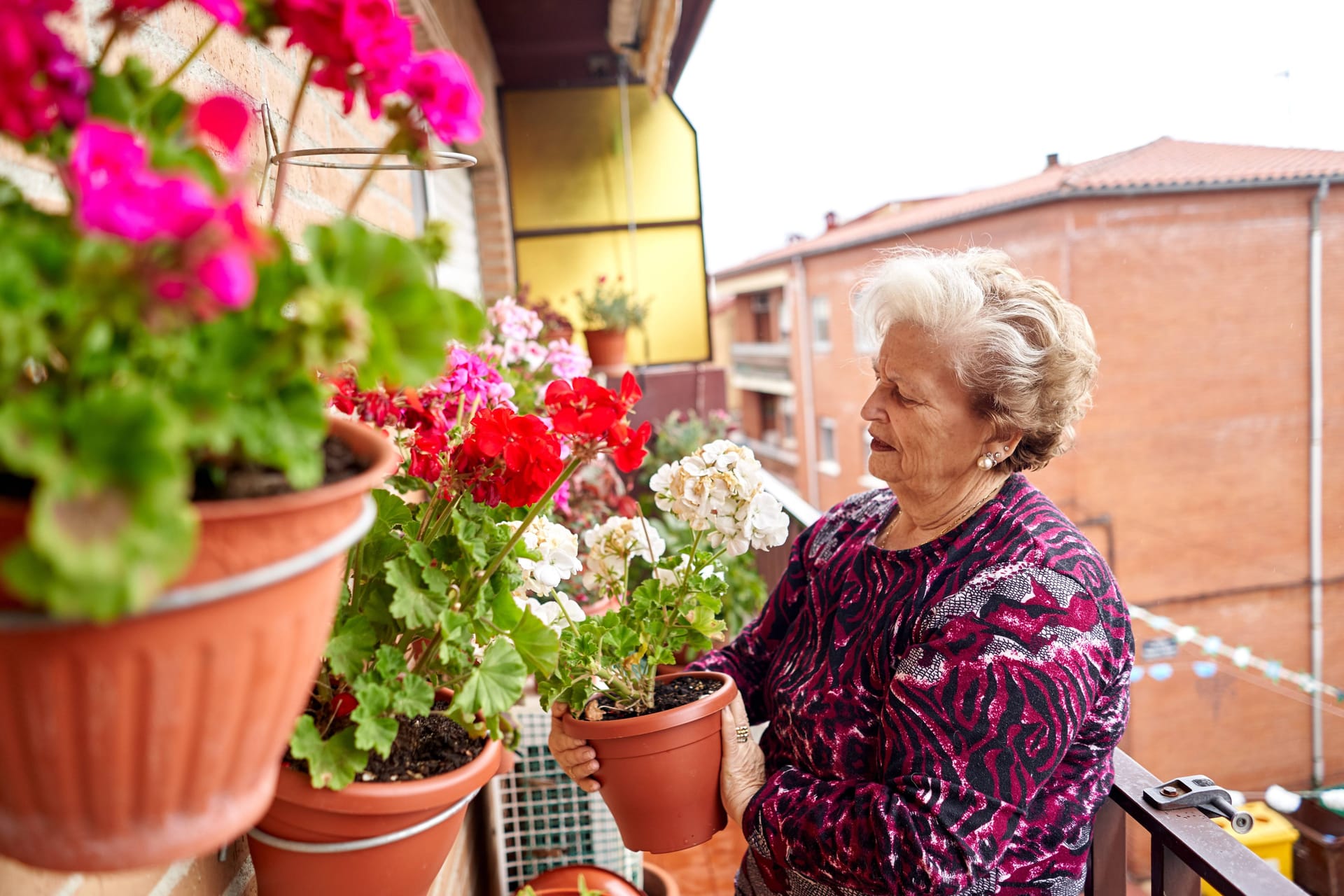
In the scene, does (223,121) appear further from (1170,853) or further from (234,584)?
(1170,853)

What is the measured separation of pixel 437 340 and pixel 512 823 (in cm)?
196

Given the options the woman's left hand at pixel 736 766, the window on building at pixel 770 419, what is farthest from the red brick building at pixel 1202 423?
the woman's left hand at pixel 736 766

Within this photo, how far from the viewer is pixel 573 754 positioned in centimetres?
126

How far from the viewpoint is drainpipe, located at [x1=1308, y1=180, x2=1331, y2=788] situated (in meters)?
10.9

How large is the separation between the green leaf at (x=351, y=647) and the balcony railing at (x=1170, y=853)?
3.11 feet

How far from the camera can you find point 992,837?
3.76 ft

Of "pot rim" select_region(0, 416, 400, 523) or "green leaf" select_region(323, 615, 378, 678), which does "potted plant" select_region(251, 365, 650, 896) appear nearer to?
"green leaf" select_region(323, 615, 378, 678)

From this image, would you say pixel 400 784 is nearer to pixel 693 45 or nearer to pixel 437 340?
pixel 437 340

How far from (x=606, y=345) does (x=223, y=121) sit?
4326 mm

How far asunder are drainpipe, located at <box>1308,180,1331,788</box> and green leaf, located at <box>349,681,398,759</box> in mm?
12197

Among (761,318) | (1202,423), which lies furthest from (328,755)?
(761,318)

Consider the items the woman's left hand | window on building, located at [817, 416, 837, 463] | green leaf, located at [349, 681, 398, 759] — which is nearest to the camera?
green leaf, located at [349, 681, 398, 759]

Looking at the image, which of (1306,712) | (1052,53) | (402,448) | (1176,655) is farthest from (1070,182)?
(402,448)

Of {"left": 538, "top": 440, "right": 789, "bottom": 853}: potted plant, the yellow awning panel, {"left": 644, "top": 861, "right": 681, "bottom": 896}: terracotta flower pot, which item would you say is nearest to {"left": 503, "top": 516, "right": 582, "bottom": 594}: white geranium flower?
{"left": 538, "top": 440, "right": 789, "bottom": 853}: potted plant
